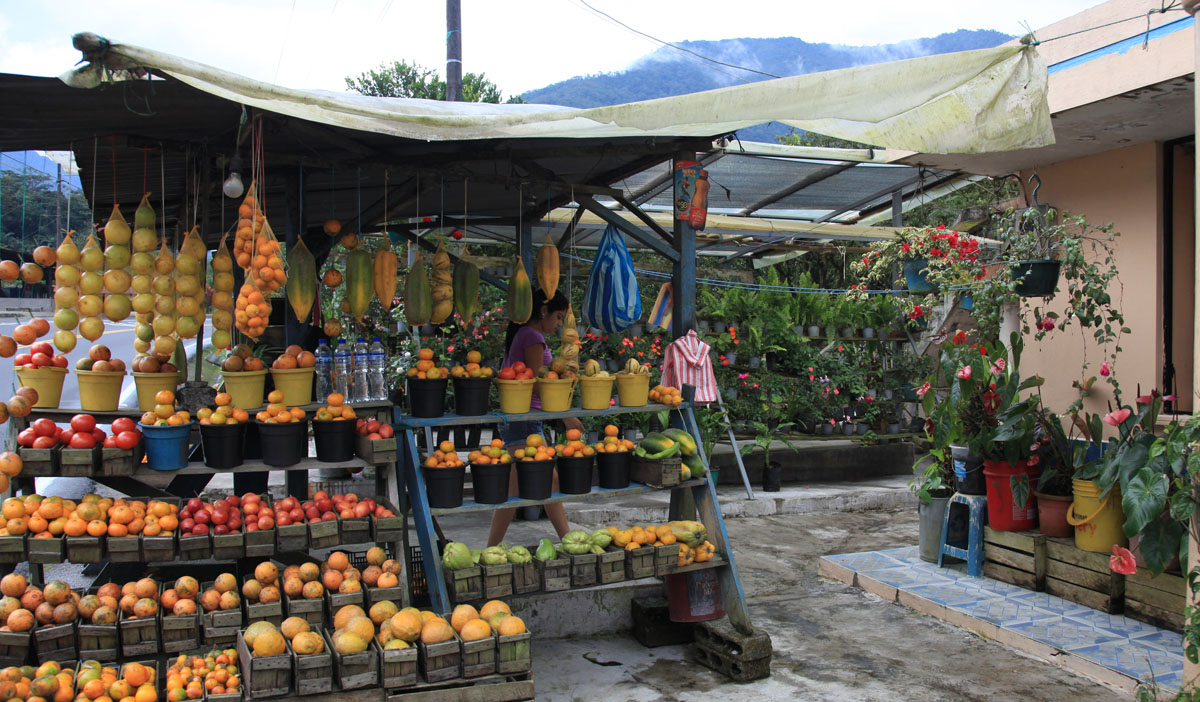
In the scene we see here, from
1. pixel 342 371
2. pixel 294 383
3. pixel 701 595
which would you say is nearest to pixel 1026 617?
pixel 701 595

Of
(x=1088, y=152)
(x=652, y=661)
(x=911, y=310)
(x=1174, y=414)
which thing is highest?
(x=1088, y=152)

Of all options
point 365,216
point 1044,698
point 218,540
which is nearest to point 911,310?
point 1044,698

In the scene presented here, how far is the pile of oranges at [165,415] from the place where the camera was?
11.9ft

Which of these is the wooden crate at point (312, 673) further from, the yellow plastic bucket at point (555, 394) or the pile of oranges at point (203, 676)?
the yellow plastic bucket at point (555, 394)

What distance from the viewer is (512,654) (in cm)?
328

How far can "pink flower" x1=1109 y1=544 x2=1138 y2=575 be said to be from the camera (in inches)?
169

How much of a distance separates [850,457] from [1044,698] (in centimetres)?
568

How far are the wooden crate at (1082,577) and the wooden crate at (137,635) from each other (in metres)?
4.96

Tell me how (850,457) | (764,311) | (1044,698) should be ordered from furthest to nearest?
(764,311), (850,457), (1044,698)

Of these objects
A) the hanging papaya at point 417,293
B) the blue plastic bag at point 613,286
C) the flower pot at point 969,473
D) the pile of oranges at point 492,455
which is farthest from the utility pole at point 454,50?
the flower pot at point 969,473

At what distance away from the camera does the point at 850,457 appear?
941 centimetres

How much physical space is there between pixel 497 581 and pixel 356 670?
870mm

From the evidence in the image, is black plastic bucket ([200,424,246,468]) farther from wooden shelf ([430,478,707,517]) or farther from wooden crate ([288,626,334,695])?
wooden crate ([288,626,334,695])

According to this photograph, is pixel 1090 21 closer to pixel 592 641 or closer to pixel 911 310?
pixel 911 310
